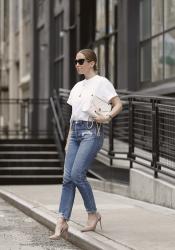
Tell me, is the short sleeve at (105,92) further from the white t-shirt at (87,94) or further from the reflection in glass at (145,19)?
the reflection in glass at (145,19)

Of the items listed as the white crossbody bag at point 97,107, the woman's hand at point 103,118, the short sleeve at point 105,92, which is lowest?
the woman's hand at point 103,118

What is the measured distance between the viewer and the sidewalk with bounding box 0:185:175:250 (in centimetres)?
747

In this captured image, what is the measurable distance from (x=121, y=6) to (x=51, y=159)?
460cm

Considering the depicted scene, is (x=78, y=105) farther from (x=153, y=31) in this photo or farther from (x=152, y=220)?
(x=153, y=31)

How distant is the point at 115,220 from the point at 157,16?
9.05 m

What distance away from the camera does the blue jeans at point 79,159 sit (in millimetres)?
7871

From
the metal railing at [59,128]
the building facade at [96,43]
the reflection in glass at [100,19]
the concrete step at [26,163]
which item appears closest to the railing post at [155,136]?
the building facade at [96,43]

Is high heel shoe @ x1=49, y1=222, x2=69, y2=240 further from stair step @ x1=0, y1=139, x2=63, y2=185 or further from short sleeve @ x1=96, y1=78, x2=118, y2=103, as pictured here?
stair step @ x1=0, y1=139, x2=63, y2=185

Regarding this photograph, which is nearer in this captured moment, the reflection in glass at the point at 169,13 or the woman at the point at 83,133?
the woman at the point at 83,133

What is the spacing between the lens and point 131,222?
9086 millimetres

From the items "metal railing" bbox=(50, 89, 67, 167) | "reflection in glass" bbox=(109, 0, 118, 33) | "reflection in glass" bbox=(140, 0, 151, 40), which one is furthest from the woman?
"reflection in glass" bbox=(109, 0, 118, 33)

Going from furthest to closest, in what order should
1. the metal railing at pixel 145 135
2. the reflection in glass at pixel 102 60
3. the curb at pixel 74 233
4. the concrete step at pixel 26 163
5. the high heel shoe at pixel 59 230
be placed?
the reflection in glass at pixel 102 60, the concrete step at pixel 26 163, the metal railing at pixel 145 135, the high heel shoe at pixel 59 230, the curb at pixel 74 233

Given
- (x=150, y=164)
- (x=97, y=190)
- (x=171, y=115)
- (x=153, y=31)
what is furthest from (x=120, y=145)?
(x=153, y=31)

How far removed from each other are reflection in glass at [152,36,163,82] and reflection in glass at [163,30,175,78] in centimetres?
37
